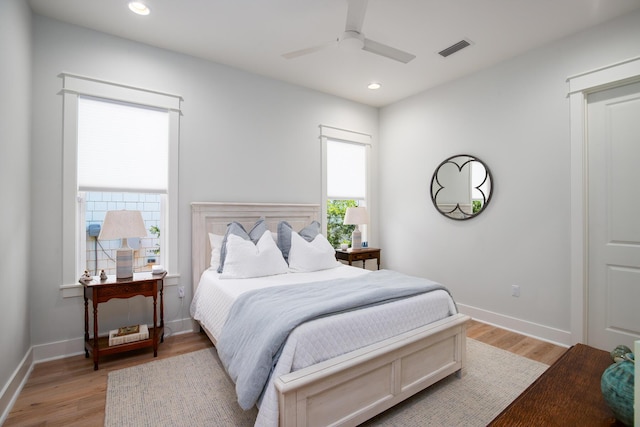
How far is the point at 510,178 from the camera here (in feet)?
11.0

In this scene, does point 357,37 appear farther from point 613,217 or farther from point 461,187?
point 613,217

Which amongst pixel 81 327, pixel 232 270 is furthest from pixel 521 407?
pixel 81 327

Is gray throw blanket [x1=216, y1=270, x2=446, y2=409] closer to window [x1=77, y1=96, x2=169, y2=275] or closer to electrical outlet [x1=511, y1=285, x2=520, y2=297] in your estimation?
window [x1=77, y1=96, x2=169, y2=275]

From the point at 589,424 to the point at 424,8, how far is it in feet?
9.27

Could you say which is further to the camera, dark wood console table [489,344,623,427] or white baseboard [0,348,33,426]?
white baseboard [0,348,33,426]

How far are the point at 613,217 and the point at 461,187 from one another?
56.1 inches

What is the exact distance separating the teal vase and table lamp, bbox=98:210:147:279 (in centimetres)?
293

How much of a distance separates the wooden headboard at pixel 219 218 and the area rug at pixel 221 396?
3.25 feet

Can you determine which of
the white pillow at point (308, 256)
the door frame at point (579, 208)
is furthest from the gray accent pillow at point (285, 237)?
the door frame at point (579, 208)

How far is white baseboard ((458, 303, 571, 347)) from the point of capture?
2954mm

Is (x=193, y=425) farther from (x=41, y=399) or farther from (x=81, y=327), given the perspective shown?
(x=81, y=327)

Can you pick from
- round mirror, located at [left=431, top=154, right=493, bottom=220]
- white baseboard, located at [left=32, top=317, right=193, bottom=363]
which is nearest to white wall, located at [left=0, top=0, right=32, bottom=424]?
white baseboard, located at [left=32, top=317, right=193, bottom=363]

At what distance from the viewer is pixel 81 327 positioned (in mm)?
2738

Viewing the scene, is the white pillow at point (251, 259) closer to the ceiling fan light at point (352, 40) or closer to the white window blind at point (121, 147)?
the white window blind at point (121, 147)
